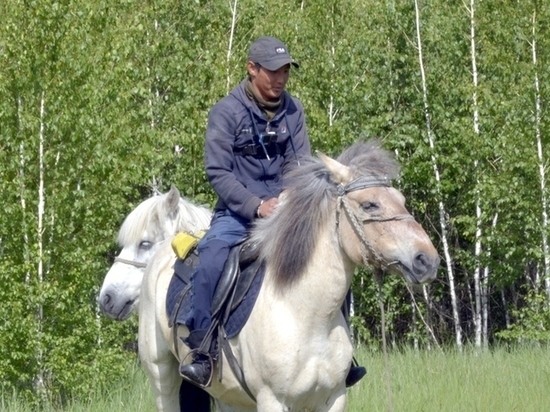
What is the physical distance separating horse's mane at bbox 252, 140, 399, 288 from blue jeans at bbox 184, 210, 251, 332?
33cm

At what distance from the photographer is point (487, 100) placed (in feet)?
68.0

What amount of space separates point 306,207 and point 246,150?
0.78 metres

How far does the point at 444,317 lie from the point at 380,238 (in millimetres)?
20026

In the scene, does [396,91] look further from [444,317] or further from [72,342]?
[72,342]

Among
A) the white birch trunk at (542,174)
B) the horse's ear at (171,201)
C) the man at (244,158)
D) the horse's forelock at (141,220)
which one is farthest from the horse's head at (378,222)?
the white birch trunk at (542,174)

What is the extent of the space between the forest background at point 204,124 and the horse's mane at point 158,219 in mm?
4625

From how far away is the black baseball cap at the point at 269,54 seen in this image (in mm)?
6855

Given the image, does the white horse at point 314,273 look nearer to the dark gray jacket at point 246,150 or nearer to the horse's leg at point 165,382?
the dark gray jacket at point 246,150

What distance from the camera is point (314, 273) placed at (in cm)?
636

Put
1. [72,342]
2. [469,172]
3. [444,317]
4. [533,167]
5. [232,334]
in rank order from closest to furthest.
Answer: [232,334] → [72,342] → [533,167] → [469,172] → [444,317]

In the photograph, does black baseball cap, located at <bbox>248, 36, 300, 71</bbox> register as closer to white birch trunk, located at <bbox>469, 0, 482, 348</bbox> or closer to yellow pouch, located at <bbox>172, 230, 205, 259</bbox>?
yellow pouch, located at <bbox>172, 230, 205, 259</bbox>

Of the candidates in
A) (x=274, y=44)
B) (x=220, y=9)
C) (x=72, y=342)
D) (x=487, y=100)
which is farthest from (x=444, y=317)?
(x=274, y=44)

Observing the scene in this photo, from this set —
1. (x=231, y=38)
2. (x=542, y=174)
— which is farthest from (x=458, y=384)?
(x=231, y=38)

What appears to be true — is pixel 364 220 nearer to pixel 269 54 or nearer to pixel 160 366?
pixel 269 54
